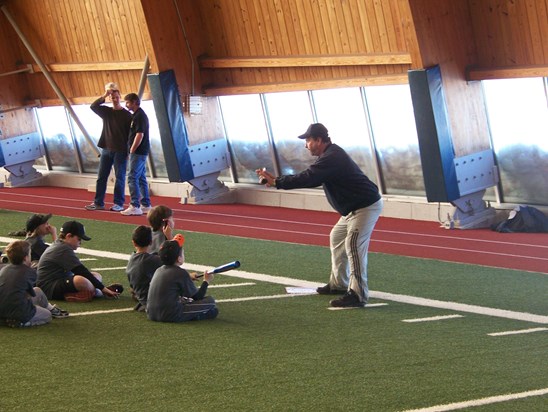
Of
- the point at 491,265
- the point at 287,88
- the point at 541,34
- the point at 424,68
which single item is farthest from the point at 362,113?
the point at 491,265

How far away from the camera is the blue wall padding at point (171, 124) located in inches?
761

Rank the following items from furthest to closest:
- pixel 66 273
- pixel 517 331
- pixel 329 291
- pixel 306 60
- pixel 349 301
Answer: pixel 306 60 → pixel 329 291 → pixel 66 273 → pixel 349 301 → pixel 517 331

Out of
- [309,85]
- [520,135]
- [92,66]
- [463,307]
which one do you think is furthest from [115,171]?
[463,307]

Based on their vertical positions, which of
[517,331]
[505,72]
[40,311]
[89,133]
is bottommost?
[517,331]

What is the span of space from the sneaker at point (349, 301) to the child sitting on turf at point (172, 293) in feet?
4.48

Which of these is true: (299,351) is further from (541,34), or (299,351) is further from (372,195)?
(541,34)

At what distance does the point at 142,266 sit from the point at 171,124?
9.70 meters

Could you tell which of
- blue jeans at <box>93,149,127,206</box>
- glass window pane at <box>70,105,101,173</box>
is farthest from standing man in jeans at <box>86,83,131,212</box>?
glass window pane at <box>70,105,101,173</box>

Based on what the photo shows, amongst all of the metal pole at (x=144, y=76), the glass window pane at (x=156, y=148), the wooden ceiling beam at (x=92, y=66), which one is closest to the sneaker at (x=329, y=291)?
the metal pole at (x=144, y=76)

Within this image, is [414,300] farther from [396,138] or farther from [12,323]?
[396,138]

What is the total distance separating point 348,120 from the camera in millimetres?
18641

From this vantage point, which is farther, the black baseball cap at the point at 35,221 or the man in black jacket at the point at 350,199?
the black baseball cap at the point at 35,221

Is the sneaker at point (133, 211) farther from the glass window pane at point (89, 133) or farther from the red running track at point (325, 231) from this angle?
the glass window pane at point (89, 133)

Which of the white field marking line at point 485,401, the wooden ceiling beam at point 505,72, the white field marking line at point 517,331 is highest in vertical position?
the wooden ceiling beam at point 505,72
